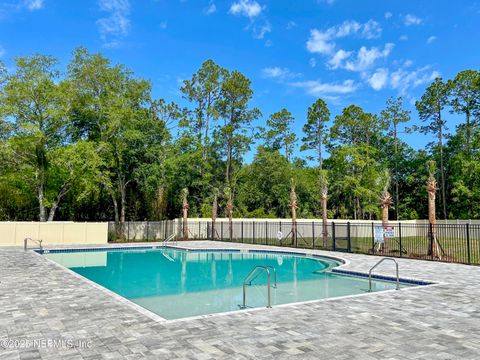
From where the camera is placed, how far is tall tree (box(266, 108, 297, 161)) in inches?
1561

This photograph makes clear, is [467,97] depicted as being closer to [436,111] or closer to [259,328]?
[436,111]

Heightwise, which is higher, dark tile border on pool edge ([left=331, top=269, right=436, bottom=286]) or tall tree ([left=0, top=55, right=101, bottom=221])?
tall tree ([left=0, top=55, right=101, bottom=221])

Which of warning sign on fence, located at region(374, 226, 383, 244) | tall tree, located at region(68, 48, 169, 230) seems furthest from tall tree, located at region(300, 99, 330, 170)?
warning sign on fence, located at region(374, 226, 383, 244)

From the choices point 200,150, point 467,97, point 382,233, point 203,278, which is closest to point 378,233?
point 382,233

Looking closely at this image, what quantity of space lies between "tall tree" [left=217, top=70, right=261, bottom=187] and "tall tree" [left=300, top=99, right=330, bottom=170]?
6.51 m

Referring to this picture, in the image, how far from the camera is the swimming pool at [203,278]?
27.7 feet

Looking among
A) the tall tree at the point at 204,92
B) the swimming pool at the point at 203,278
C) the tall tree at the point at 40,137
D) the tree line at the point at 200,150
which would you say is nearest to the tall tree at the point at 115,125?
the tree line at the point at 200,150

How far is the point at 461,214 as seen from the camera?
34.1 metres

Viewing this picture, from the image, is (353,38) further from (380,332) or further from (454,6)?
(380,332)

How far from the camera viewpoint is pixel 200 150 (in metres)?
32.2

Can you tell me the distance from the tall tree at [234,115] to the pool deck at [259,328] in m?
27.9

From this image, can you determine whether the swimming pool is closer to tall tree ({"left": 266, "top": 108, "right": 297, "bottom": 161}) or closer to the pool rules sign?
the pool rules sign

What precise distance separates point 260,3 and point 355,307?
1659 cm

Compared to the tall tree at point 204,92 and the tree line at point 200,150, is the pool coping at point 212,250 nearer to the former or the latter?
the tree line at point 200,150
